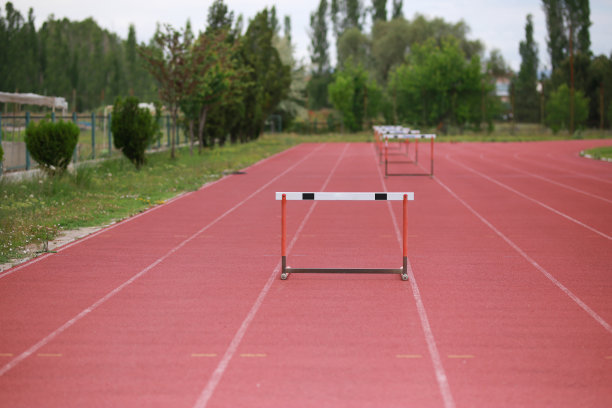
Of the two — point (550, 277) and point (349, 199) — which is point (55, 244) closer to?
point (349, 199)

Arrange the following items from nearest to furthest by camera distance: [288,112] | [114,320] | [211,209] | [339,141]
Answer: [114,320] < [211,209] < [339,141] < [288,112]

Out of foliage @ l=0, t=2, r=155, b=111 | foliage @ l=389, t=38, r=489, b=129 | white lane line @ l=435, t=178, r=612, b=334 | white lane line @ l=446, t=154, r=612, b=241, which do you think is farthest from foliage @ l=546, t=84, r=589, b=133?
white lane line @ l=435, t=178, r=612, b=334

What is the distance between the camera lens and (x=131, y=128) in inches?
865

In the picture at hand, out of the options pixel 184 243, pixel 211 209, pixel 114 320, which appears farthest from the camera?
pixel 211 209

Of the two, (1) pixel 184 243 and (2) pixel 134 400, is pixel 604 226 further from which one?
(2) pixel 134 400

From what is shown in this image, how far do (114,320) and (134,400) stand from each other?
6.25 ft

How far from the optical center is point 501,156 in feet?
105

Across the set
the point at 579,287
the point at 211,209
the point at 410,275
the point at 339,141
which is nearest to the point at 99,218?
the point at 211,209

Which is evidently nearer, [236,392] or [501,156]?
[236,392]

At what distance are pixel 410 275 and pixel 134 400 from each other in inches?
167

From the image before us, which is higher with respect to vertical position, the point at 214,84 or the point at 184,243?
the point at 214,84

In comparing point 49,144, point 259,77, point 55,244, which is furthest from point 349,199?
point 259,77

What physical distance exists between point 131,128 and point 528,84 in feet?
221

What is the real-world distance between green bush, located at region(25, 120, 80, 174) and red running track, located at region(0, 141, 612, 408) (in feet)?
17.8
